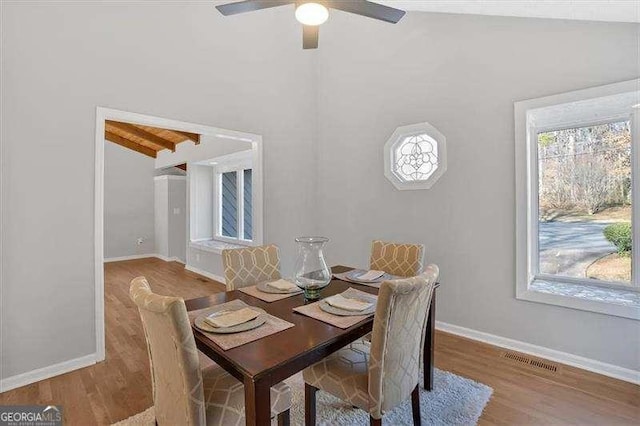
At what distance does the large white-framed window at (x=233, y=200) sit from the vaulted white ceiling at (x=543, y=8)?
10.6 ft

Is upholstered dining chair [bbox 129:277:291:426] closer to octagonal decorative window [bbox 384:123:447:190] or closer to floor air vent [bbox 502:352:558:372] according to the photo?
floor air vent [bbox 502:352:558:372]

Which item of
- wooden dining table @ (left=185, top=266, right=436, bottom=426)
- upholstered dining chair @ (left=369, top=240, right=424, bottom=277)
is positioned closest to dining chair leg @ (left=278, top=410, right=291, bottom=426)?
wooden dining table @ (left=185, top=266, right=436, bottom=426)

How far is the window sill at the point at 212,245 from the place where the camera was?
508 cm

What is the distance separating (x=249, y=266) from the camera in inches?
86.8

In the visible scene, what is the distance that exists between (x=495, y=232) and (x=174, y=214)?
678 cm

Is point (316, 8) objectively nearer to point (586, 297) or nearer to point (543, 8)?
point (543, 8)

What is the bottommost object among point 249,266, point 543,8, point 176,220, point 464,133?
point 249,266

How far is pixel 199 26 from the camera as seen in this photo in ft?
9.73

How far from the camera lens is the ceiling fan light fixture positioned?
1769 millimetres

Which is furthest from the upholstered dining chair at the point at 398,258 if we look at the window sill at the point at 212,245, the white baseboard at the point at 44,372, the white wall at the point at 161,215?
the white wall at the point at 161,215

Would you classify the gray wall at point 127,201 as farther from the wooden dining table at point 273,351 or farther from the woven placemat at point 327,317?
the woven placemat at point 327,317

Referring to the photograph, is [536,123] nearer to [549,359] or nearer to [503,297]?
[503,297]

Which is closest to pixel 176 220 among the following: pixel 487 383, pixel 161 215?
pixel 161 215

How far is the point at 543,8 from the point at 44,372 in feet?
14.8
